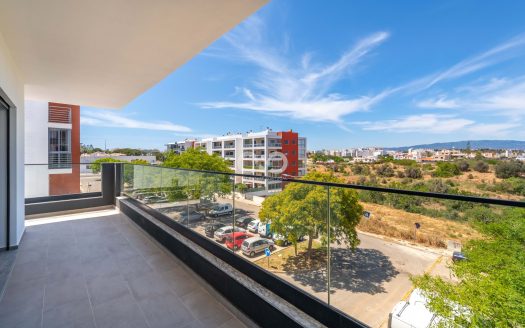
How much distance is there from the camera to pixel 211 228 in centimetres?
291

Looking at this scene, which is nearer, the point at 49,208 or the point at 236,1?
the point at 236,1

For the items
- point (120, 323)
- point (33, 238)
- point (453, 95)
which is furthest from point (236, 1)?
point (453, 95)

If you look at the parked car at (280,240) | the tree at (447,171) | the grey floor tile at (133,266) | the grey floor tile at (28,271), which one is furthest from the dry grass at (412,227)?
Result: the tree at (447,171)

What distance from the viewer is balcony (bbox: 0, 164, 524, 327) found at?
140 centimetres

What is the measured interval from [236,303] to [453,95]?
205 feet

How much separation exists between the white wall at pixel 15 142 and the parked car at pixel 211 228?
3.11 m

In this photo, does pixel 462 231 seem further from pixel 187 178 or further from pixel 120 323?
pixel 187 178

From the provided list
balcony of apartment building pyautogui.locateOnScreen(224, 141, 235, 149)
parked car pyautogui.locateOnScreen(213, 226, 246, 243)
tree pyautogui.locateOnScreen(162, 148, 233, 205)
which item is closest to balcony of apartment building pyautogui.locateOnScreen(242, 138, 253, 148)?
balcony of apartment building pyautogui.locateOnScreen(224, 141, 235, 149)

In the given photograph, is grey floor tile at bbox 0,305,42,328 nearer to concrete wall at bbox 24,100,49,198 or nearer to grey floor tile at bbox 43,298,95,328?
grey floor tile at bbox 43,298,95,328

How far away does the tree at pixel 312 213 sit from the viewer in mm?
1619

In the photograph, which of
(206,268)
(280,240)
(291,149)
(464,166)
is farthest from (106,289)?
(291,149)

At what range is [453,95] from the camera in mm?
49062

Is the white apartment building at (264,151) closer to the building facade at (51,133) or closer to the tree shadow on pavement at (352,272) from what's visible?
the building facade at (51,133)

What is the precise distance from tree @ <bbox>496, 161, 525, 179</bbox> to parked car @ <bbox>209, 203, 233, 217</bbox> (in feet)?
83.6
